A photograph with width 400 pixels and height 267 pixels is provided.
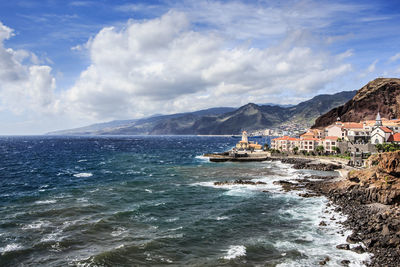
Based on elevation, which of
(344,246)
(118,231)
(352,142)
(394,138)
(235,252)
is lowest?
(235,252)

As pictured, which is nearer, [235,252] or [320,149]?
[235,252]

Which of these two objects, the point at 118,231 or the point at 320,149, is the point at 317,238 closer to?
the point at 118,231

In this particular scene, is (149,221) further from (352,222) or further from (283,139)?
(283,139)

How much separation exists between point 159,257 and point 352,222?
90.9ft

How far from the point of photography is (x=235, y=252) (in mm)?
30969

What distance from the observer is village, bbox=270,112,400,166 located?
99.2 m

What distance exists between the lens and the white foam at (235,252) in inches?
1177

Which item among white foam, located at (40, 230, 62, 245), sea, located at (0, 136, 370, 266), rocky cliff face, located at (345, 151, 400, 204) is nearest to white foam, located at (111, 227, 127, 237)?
sea, located at (0, 136, 370, 266)

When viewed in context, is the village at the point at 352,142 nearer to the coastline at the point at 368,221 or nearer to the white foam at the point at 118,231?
the coastline at the point at 368,221

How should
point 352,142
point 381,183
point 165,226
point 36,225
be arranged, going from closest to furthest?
point 36,225, point 165,226, point 381,183, point 352,142

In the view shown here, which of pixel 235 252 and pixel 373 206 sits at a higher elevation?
pixel 373 206

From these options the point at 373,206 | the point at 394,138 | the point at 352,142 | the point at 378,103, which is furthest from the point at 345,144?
the point at 378,103

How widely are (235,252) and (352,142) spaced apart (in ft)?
338

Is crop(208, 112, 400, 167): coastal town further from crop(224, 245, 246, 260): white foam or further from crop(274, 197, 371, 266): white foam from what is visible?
crop(224, 245, 246, 260): white foam
